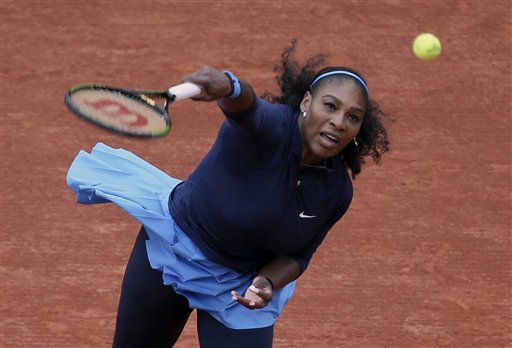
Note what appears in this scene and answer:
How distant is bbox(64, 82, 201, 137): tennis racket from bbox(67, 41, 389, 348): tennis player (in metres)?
0.20

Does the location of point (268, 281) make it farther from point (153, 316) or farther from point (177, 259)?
point (153, 316)

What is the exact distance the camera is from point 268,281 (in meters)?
3.43

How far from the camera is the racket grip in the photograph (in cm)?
259

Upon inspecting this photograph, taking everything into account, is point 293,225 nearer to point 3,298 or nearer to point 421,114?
point 3,298

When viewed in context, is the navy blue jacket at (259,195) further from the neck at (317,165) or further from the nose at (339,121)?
the nose at (339,121)

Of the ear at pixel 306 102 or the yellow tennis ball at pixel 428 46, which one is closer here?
the ear at pixel 306 102

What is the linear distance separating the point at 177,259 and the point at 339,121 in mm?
770

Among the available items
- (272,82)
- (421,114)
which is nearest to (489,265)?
(421,114)

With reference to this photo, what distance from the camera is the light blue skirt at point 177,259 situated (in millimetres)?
3500

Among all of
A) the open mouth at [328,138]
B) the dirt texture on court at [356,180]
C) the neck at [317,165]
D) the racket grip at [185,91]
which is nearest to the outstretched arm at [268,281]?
the neck at [317,165]

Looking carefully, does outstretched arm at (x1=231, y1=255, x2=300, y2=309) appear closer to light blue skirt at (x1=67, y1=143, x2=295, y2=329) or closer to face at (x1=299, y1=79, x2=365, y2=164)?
light blue skirt at (x1=67, y1=143, x2=295, y2=329)

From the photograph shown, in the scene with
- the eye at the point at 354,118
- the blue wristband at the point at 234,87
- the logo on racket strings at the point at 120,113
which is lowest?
the logo on racket strings at the point at 120,113

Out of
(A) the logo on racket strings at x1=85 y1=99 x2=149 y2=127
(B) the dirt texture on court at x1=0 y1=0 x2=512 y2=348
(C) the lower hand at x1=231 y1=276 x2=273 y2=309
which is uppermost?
(A) the logo on racket strings at x1=85 y1=99 x2=149 y2=127

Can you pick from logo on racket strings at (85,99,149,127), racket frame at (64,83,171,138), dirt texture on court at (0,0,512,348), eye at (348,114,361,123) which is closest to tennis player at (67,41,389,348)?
eye at (348,114,361,123)
